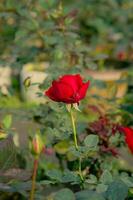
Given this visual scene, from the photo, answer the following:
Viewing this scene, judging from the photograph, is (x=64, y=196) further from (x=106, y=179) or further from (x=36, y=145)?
(x=106, y=179)

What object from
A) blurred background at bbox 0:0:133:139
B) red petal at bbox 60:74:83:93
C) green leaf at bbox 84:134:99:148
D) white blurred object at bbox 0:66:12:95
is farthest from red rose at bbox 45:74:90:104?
white blurred object at bbox 0:66:12:95

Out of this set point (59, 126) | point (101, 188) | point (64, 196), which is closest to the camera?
point (64, 196)

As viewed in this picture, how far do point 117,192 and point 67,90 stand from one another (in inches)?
10.9

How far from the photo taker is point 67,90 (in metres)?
1.32

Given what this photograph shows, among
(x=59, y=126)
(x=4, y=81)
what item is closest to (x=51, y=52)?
(x=59, y=126)

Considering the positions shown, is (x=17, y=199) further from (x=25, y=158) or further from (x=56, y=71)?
(x=56, y=71)

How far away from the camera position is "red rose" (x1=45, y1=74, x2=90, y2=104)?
1.32 meters

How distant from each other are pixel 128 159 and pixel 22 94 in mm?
1740

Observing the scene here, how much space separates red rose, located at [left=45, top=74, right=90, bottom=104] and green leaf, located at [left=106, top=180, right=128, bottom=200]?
25cm

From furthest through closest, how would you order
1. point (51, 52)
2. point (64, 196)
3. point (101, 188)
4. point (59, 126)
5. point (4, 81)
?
point (4, 81) < point (51, 52) < point (59, 126) < point (101, 188) < point (64, 196)

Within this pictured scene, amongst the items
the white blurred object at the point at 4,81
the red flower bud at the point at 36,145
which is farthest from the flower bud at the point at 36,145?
the white blurred object at the point at 4,81

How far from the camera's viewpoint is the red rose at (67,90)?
1.32m

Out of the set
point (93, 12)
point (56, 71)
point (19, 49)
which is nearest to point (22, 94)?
point (93, 12)

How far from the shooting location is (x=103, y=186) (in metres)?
1.29
